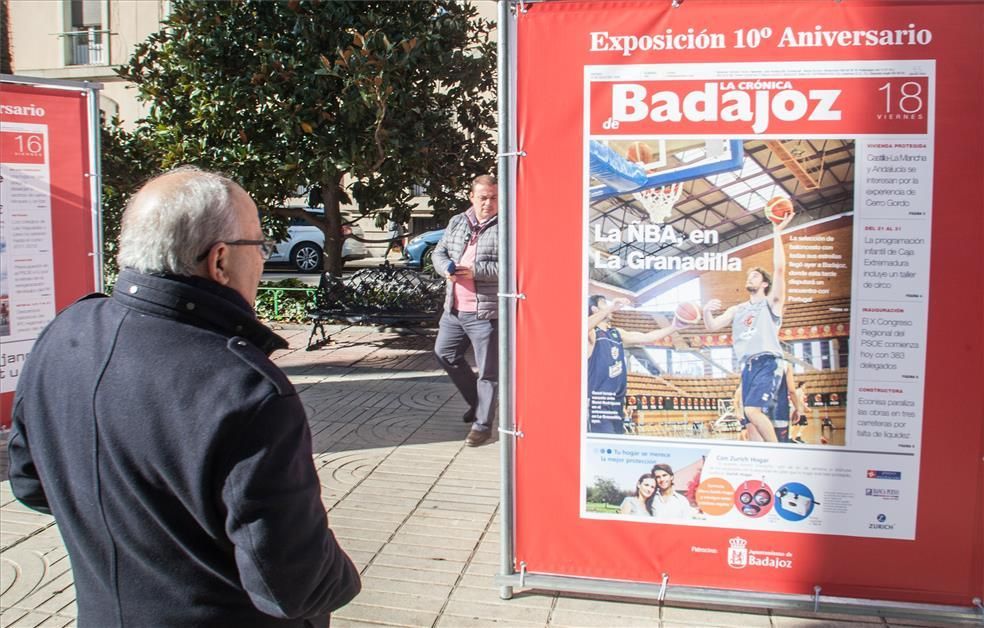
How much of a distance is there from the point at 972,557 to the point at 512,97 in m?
2.47

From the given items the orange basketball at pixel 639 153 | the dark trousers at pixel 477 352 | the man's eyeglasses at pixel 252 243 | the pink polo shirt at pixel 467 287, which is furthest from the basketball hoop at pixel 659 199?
the pink polo shirt at pixel 467 287

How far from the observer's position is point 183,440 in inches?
68.7

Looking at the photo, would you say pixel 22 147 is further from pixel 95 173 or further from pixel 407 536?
pixel 407 536

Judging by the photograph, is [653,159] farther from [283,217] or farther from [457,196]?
[283,217]

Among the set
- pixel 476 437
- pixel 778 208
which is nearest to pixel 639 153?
pixel 778 208

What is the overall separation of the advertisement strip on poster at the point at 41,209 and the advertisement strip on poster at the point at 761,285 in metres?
3.81

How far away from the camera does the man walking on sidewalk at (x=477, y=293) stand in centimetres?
613

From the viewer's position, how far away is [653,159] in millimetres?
3330

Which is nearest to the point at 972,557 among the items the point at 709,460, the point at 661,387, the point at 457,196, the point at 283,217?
the point at 709,460

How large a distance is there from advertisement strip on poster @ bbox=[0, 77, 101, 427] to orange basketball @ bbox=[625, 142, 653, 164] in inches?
164

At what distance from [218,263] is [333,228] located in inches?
375

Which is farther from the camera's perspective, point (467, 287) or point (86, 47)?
point (86, 47)

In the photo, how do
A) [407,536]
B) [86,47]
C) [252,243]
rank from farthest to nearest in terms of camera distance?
[86,47], [407,536], [252,243]

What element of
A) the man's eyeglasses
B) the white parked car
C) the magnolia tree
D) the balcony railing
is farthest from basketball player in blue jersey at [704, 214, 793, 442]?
the balcony railing
